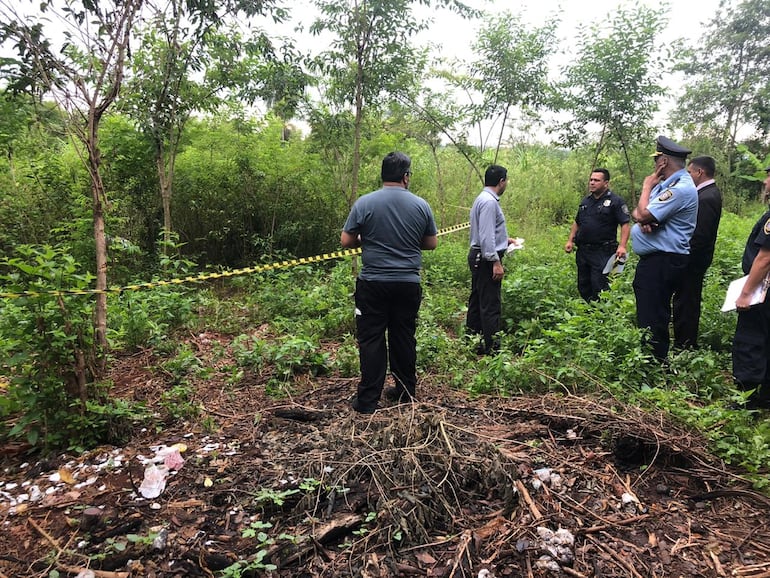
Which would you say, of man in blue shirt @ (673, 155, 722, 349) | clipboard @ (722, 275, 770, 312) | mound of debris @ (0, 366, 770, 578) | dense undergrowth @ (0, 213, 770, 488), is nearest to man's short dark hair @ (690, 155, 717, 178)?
man in blue shirt @ (673, 155, 722, 349)

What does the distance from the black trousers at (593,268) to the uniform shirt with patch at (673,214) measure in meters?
1.37

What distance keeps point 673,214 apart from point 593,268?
1591 millimetres

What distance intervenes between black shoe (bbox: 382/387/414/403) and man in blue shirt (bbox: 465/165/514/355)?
1186mm

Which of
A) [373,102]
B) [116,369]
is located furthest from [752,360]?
[373,102]

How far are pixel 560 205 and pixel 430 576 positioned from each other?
1169 centimetres

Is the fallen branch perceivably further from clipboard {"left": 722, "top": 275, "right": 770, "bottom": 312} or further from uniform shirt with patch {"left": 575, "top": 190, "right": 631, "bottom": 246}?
uniform shirt with patch {"left": 575, "top": 190, "right": 631, "bottom": 246}

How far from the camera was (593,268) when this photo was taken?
17.9 feet

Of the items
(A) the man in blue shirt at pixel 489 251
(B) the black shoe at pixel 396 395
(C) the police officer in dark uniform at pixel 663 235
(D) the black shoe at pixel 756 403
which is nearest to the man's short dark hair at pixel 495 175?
(A) the man in blue shirt at pixel 489 251

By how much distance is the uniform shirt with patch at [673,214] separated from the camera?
385 centimetres

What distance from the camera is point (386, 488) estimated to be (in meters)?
2.38

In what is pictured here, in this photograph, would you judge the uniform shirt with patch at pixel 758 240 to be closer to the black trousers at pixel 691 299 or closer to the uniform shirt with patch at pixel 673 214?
the uniform shirt with patch at pixel 673 214

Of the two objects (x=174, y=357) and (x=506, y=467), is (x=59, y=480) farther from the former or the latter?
(x=506, y=467)

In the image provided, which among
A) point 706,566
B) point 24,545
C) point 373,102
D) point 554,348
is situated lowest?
point 24,545

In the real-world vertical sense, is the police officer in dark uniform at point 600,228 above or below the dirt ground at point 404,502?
above
